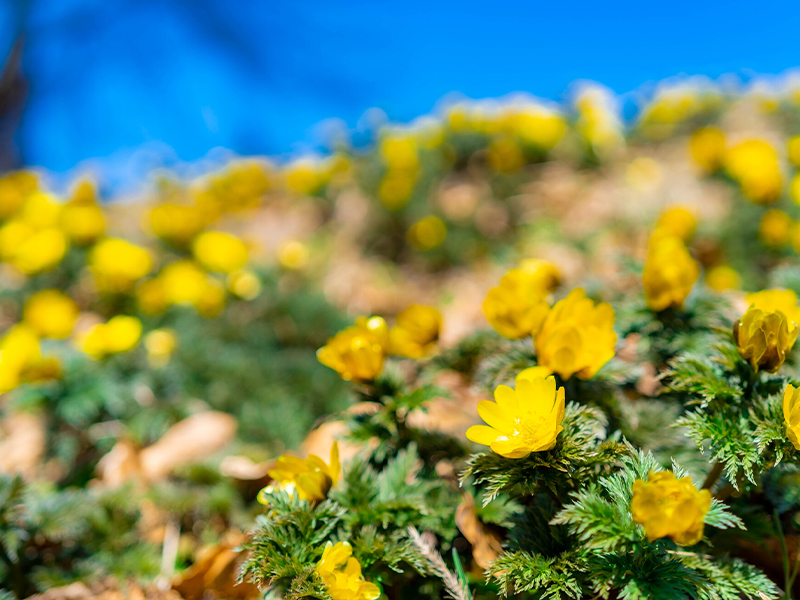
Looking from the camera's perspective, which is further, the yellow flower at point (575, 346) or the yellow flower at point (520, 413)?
the yellow flower at point (575, 346)

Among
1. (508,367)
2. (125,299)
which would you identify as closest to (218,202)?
(125,299)

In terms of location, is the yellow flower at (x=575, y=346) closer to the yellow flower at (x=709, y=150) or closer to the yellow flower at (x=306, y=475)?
the yellow flower at (x=306, y=475)

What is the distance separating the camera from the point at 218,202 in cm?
576

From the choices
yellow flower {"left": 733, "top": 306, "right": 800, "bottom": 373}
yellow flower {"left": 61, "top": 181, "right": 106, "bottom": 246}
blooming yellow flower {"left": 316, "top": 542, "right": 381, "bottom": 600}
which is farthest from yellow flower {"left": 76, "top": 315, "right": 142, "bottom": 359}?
yellow flower {"left": 733, "top": 306, "right": 800, "bottom": 373}

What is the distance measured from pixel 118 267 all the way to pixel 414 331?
2.79 metres

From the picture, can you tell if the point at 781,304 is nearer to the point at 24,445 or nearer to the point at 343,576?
the point at 343,576

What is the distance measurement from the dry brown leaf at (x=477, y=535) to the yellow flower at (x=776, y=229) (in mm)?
2780

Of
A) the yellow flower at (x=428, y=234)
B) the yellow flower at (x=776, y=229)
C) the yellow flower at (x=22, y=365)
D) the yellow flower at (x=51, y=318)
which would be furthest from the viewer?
the yellow flower at (x=428, y=234)

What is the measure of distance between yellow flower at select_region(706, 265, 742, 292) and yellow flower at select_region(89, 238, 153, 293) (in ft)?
12.0

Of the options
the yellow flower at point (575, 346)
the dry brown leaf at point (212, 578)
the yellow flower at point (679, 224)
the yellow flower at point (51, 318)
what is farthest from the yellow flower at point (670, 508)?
the yellow flower at point (51, 318)

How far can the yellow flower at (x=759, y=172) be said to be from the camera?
10.1ft

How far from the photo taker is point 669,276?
1.28 meters

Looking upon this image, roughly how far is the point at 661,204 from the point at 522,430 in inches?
149

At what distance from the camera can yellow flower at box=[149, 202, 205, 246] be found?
13.9ft
